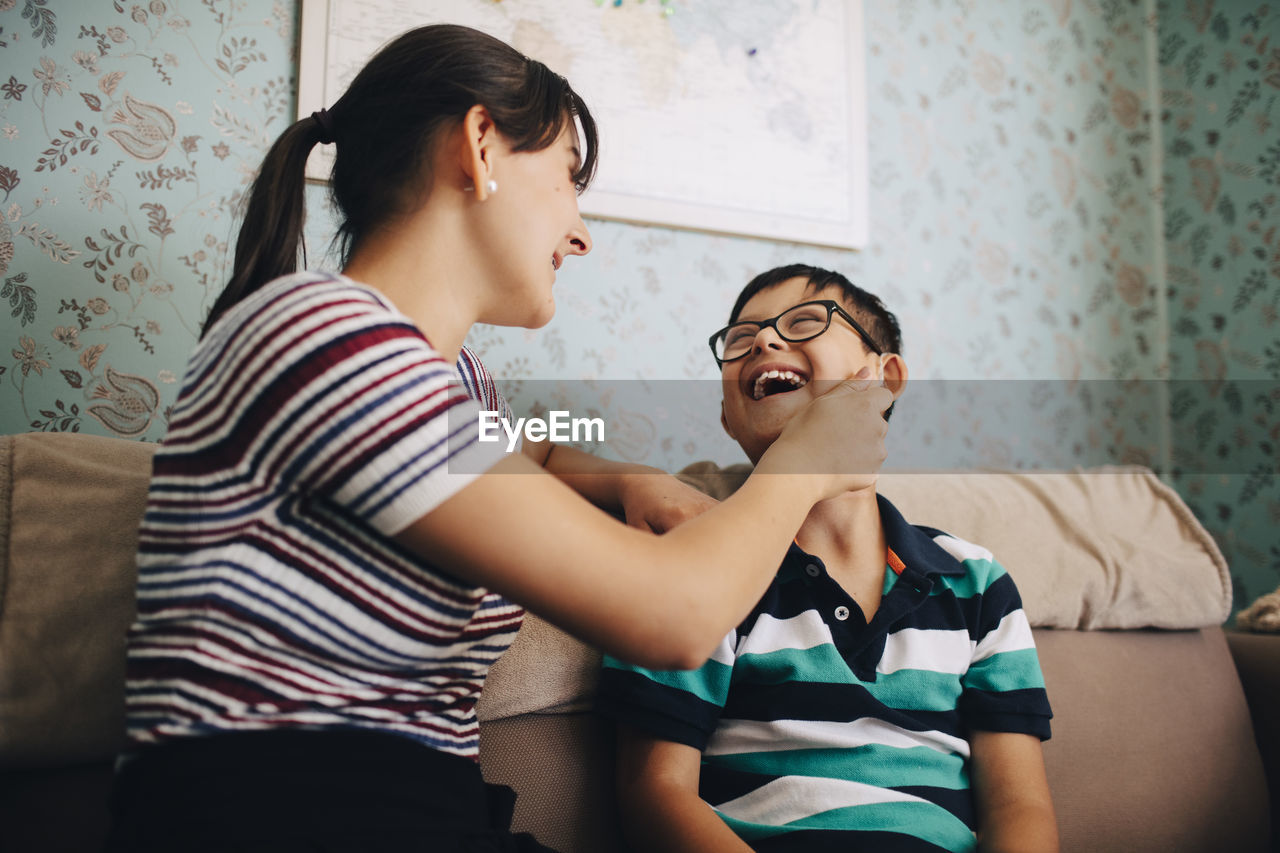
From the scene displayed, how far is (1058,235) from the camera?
199 centimetres

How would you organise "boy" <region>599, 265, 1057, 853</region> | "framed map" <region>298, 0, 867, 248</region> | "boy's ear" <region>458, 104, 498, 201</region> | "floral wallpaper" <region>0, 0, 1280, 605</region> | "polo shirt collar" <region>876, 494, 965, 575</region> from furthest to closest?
"framed map" <region>298, 0, 867, 248</region>
"floral wallpaper" <region>0, 0, 1280, 605</region>
"polo shirt collar" <region>876, 494, 965, 575</region>
"boy" <region>599, 265, 1057, 853</region>
"boy's ear" <region>458, 104, 498, 201</region>

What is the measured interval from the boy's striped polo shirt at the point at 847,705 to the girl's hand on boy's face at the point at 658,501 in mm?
162

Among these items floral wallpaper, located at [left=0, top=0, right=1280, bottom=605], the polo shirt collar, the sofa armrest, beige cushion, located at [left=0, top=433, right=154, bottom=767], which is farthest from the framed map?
the sofa armrest

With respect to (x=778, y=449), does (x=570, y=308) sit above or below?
above

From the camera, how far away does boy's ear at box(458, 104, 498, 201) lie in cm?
76

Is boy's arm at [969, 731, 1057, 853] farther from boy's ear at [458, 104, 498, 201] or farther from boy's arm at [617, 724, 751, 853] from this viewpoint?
boy's ear at [458, 104, 498, 201]

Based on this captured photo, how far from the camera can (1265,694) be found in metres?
1.43

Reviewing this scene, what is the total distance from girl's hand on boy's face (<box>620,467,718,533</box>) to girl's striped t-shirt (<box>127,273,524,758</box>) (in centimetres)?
34

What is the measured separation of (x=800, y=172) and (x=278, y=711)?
1.44 metres

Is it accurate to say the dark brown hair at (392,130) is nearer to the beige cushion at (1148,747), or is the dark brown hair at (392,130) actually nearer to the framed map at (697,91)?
the framed map at (697,91)

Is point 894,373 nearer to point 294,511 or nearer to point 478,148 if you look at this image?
point 478,148

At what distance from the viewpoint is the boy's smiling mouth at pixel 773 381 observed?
1088 millimetres

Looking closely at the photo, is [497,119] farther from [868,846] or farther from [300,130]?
[868,846]

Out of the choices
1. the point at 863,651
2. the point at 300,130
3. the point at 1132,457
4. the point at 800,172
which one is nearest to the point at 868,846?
the point at 863,651
